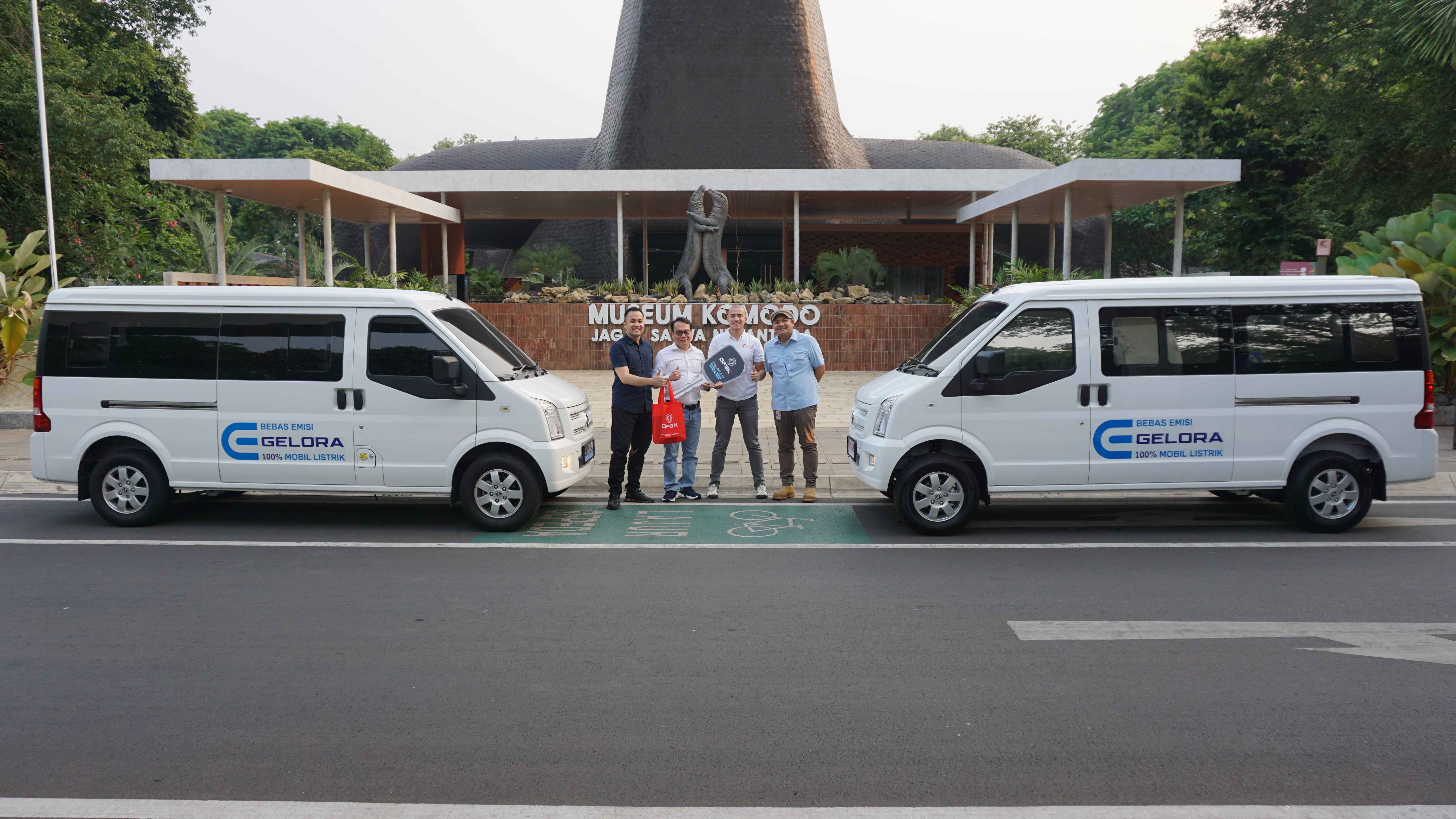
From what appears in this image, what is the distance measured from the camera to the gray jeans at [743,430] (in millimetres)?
9078

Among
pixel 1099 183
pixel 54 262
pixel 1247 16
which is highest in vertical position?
pixel 1247 16

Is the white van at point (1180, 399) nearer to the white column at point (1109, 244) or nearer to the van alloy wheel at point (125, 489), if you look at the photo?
the van alloy wheel at point (125, 489)

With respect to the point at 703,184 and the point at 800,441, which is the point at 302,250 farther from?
the point at 800,441

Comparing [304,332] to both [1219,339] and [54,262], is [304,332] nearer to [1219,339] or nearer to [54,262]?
[1219,339]

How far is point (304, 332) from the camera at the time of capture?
7914 mm

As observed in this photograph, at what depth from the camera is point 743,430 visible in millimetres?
9359

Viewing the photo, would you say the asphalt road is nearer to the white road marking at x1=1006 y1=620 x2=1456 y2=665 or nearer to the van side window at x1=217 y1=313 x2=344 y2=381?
the white road marking at x1=1006 y1=620 x2=1456 y2=665

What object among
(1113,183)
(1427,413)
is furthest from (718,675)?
(1113,183)

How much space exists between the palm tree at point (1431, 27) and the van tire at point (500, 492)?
1452cm

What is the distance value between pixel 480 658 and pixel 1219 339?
6243 mm

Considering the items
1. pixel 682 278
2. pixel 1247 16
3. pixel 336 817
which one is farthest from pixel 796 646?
pixel 1247 16

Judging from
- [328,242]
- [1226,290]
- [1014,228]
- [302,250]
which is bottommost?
[1226,290]

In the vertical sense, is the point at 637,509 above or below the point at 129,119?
below

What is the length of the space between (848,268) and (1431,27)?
40.4 feet
